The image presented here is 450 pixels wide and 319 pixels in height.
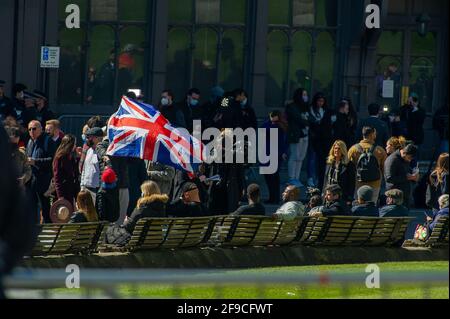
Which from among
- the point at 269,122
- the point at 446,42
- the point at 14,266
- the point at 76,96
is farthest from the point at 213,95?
the point at 14,266

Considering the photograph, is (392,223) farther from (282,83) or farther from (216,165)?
(282,83)

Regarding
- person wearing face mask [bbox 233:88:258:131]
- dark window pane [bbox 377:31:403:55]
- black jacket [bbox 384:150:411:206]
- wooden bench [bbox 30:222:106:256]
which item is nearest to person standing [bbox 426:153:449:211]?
black jacket [bbox 384:150:411:206]

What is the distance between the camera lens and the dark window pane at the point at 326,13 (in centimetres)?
2814

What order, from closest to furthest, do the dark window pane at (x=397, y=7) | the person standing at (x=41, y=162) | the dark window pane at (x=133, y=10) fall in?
1. the person standing at (x=41, y=162)
2. the dark window pane at (x=133, y=10)
3. the dark window pane at (x=397, y=7)

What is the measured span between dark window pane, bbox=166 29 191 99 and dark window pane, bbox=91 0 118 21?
3.43ft

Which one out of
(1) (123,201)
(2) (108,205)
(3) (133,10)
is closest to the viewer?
(2) (108,205)

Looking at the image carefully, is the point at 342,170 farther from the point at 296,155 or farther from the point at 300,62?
the point at 300,62

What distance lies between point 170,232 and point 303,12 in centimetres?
1135

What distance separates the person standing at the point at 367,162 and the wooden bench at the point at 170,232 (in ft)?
11.4

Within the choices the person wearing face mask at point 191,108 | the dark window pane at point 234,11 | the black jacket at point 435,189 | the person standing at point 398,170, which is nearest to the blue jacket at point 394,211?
the black jacket at point 435,189

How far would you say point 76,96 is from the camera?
26.8 metres

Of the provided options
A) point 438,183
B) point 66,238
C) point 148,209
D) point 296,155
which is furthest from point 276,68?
point 66,238

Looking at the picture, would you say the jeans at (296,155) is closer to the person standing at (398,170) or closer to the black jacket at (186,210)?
the person standing at (398,170)

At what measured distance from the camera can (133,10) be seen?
88.6ft
